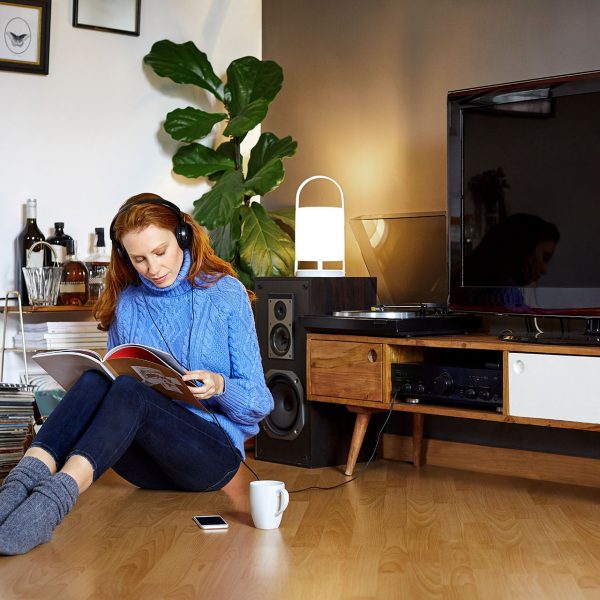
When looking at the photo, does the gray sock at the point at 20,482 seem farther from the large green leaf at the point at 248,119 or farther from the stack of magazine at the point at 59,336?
the large green leaf at the point at 248,119

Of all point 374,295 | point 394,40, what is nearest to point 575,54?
point 394,40

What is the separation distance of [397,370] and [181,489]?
798 millimetres

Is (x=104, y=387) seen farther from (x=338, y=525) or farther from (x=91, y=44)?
(x=91, y=44)

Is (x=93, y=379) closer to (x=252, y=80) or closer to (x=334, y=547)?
(x=334, y=547)

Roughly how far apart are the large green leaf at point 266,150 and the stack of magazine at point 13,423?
140 centimetres

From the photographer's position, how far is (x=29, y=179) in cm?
386

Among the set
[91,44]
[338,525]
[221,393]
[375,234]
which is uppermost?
[91,44]

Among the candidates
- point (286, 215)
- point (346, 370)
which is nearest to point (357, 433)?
point (346, 370)

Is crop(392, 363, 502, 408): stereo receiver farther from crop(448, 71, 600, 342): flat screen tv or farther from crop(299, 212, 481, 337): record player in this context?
crop(448, 71, 600, 342): flat screen tv

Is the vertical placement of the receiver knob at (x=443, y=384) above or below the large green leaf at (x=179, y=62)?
below

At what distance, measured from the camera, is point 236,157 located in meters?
4.11

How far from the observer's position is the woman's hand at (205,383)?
96.7 inches

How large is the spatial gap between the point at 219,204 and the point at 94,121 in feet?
2.21

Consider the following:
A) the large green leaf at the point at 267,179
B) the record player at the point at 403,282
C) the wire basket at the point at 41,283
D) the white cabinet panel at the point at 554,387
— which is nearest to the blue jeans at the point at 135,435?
the record player at the point at 403,282
